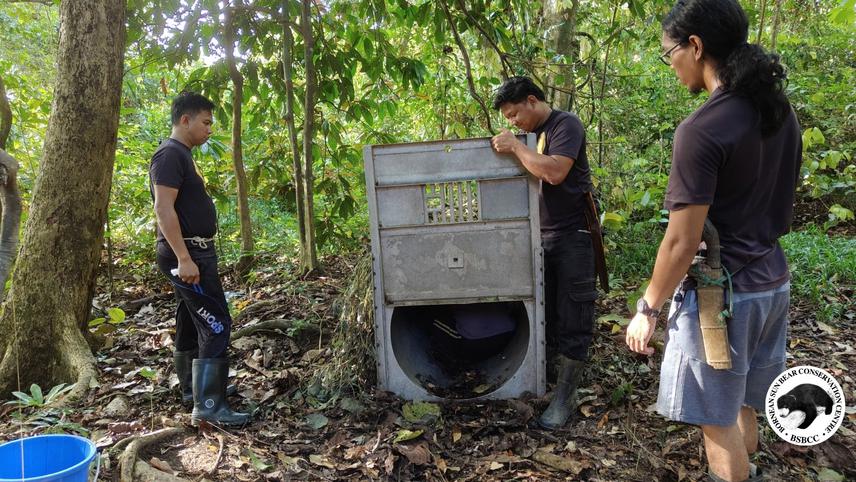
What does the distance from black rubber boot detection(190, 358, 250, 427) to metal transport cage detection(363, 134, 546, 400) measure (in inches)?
34.4

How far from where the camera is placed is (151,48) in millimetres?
5207

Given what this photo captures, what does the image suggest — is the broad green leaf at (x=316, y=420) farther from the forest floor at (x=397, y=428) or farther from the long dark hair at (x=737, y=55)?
the long dark hair at (x=737, y=55)

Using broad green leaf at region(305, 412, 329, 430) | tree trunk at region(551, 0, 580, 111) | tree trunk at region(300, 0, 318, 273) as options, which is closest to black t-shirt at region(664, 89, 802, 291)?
broad green leaf at region(305, 412, 329, 430)

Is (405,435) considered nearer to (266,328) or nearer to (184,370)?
(184,370)

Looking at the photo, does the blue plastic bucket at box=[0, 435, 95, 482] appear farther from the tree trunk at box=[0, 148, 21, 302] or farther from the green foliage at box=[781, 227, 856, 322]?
the green foliage at box=[781, 227, 856, 322]

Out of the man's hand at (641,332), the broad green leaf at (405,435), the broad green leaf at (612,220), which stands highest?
the broad green leaf at (612,220)

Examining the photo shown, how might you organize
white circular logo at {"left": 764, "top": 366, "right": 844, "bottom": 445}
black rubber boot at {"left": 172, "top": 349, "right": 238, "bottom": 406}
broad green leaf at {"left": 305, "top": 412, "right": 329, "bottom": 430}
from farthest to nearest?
1. black rubber boot at {"left": 172, "top": 349, "right": 238, "bottom": 406}
2. broad green leaf at {"left": 305, "top": 412, "right": 329, "bottom": 430}
3. white circular logo at {"left": 764, "top": 366, "right": 844, "bottom": 445}

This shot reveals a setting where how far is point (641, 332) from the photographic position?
1970mm

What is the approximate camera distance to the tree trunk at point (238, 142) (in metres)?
5.31

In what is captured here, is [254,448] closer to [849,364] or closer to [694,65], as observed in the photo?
[694,65]

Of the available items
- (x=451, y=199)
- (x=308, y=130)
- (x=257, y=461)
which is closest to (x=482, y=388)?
(x=451, y=199)

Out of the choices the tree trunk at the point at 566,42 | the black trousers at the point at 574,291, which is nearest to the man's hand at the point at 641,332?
the black trousers at the point at 574,291

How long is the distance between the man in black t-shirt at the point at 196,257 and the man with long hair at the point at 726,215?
216cm

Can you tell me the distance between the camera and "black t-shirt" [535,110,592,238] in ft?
10.1
